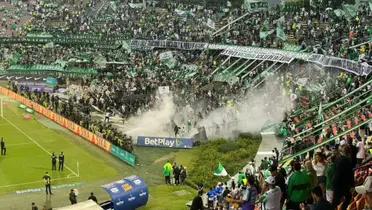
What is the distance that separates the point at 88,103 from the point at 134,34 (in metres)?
25.3

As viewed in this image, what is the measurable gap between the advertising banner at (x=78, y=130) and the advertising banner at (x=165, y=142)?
2.93 m

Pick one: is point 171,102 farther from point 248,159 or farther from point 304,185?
point 304,185

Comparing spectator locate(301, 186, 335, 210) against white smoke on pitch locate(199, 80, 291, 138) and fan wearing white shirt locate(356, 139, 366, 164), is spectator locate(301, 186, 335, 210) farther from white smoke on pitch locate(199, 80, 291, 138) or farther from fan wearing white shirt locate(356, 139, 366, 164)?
white smoke on pitch locate(199, 80, 291, 138)

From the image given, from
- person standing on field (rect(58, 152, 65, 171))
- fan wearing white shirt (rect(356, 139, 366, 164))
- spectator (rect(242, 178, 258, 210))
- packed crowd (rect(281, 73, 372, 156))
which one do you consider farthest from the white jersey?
person standing on field (rect(58, 152, 65, 171))

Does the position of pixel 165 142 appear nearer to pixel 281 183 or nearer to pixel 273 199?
pixel 281 183

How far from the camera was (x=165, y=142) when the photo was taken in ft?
150

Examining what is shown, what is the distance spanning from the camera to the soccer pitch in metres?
38.4

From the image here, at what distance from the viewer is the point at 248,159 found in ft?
133

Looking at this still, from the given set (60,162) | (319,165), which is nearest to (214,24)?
(60,162)

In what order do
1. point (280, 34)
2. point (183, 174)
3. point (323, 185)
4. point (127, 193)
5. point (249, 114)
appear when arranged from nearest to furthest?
point (323, 185) → point (127, 193) → point (183, 174) → point (249, 114) → point (280, 34)

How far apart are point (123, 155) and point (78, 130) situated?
8652 millimetres

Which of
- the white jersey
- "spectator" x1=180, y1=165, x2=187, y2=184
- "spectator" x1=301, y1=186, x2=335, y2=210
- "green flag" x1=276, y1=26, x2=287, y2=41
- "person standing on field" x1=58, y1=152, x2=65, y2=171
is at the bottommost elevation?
"spectator" x1=180, y1=165, x2=187, y2=184

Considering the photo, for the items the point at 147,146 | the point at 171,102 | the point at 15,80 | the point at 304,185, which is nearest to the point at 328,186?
the point at 304,185

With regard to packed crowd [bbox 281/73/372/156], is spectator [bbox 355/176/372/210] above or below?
below
